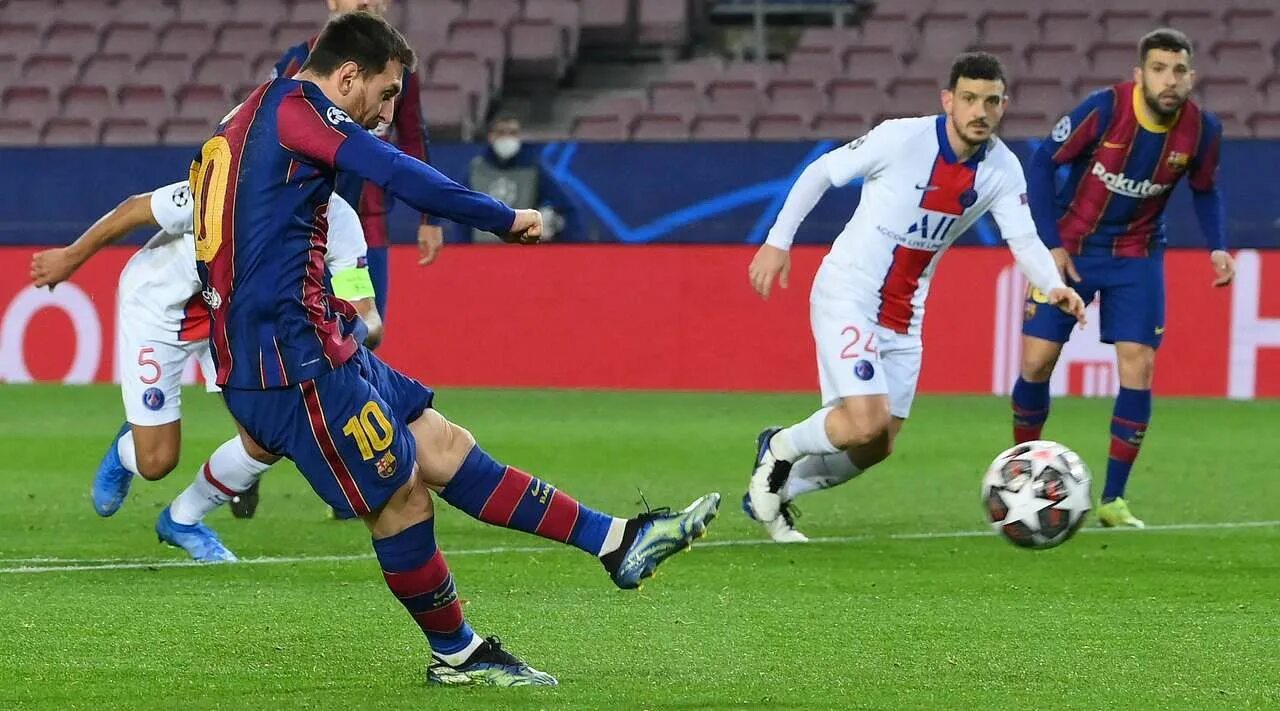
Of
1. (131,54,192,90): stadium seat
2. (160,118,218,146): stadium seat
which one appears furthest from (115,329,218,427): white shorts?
(131,54,192,90): stadium seat

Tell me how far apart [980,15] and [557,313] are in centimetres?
551

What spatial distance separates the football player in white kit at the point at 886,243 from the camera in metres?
7.50

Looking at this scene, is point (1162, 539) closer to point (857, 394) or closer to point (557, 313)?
point (857, 394)

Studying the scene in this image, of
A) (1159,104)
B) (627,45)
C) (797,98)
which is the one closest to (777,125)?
(797,98)

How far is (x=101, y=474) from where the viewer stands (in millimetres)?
7348

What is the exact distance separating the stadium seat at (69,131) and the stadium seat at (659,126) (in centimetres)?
487

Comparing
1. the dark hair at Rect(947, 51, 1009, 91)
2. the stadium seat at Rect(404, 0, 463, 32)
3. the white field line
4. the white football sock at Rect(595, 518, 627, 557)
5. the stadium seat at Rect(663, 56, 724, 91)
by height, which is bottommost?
the white field line

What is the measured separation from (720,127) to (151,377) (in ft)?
35.4

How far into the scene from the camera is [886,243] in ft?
25.3

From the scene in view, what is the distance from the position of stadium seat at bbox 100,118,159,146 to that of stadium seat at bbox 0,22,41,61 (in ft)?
5.90

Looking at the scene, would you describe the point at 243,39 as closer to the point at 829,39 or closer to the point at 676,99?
the point at 676,99

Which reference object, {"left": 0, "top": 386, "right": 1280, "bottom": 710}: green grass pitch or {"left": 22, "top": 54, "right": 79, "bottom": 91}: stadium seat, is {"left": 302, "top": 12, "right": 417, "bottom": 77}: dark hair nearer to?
{"left": 0, "top": 386, "right": 1280, "bottom": 710}: green grass pitch

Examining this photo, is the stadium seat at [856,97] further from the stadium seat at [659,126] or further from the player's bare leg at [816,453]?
the player's bare leg at [816,453]

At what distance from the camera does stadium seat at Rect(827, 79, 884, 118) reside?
1720 cm
